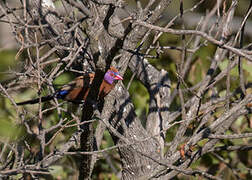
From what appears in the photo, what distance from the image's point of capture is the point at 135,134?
3.60m

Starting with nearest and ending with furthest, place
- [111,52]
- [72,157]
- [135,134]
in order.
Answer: [111,52], [135,134], [72,157]

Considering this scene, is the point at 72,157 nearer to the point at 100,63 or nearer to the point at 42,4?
the point at 42,4

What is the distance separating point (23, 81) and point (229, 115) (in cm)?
151

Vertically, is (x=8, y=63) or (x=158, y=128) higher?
(x=8, y=63)

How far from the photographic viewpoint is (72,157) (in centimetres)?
540

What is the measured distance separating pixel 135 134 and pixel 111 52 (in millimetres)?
1270

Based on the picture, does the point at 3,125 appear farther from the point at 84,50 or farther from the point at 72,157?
the point at 72,157

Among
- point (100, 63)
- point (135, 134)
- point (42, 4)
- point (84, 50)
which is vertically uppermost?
point (42, 4)

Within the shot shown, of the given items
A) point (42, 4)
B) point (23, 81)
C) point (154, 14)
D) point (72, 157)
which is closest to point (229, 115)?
point (154, 14)

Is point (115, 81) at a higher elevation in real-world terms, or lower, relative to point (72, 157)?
higher

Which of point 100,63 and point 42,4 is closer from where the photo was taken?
point 100,63

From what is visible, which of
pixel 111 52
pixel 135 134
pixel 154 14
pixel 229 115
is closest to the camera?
pixel 111 52

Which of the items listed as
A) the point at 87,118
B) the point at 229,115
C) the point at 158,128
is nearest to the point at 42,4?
the point at 87,118

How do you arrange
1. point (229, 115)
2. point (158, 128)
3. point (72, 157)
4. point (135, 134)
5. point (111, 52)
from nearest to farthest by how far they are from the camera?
point (111, 52), point (229, 115), point (135, 134), point (158, 128), point (72, 157)
